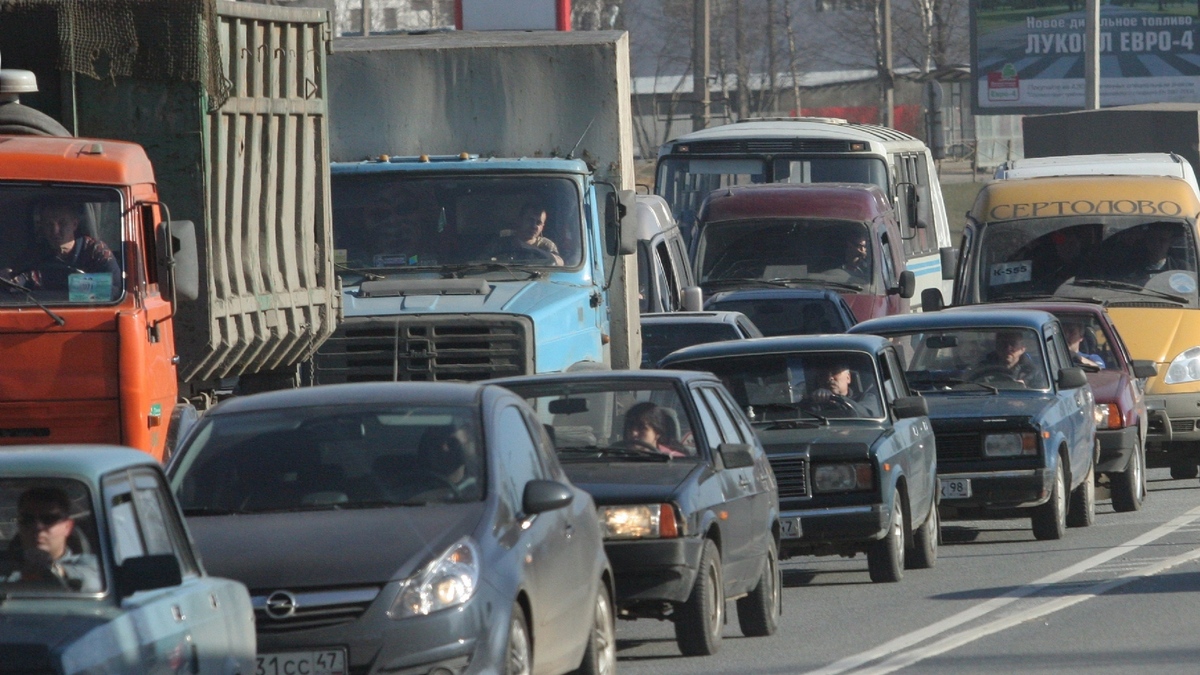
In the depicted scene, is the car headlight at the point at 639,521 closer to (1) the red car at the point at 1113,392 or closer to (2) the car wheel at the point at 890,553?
(2) the car wheel at the point at 890,553

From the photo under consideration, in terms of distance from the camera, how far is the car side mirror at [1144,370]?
61.1 feet

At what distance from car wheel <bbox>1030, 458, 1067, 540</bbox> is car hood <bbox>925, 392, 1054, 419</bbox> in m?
0.46

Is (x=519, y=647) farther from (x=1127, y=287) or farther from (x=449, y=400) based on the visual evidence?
(x=1127, y=287)

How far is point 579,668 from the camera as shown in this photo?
29.2 ft

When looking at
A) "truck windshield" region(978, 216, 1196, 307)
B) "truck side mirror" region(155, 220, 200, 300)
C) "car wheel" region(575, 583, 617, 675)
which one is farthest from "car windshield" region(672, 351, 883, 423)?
"truck windshield" region(978, 216, 1196, 307)

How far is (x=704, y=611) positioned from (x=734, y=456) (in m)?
0.85

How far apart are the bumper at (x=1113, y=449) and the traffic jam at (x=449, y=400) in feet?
0.08

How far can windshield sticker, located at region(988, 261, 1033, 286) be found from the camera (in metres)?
22.8

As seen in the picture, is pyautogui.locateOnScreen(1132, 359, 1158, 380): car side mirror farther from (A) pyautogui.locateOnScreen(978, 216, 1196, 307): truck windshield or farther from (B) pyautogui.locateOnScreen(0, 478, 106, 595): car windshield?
(B) pyautogui.locateOnScreen(0, 478, 106, 595): car windshield

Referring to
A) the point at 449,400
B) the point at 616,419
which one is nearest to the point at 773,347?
the point at 616,419

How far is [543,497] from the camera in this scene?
821 centimetres

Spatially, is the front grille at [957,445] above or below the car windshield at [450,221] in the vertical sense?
below

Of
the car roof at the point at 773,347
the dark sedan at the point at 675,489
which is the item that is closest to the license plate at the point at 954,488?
the car roof at the point at 773,347

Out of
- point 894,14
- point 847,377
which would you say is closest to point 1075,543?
point 847,377
